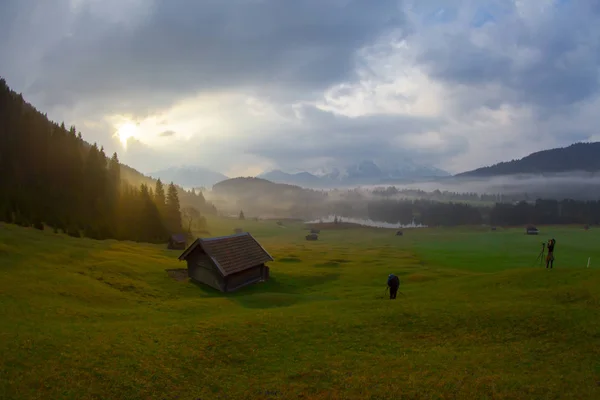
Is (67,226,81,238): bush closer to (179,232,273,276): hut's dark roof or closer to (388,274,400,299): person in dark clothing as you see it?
(179,232,273,276): hut's dark roof

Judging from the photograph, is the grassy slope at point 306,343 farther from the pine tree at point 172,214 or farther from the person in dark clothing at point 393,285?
the pine tree at point 172,214

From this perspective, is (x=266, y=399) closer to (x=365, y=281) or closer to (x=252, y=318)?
(x=252, y=318)

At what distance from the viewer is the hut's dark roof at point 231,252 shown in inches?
1815

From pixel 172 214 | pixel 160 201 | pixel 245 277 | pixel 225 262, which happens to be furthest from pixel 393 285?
pixel 160 201

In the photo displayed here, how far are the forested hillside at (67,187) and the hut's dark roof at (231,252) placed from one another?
229 ft

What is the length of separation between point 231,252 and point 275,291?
7989 mm

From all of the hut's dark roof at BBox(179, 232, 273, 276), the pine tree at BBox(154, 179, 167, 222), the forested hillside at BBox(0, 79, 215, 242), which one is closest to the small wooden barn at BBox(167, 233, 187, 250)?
the forested hillside at BBox(0, 79, 215, 242)

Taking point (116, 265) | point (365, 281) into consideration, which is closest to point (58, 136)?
point (116, 265)

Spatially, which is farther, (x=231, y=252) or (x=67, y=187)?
(x=67, y=187)

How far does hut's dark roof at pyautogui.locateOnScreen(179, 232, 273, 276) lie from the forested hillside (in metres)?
69.8

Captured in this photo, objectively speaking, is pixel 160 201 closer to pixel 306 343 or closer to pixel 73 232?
pixel 73 232

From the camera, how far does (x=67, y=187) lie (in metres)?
118

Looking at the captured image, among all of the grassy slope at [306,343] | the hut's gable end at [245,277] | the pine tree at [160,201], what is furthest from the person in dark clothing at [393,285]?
the pine tree at [160,201]

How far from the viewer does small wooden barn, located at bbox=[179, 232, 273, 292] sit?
151 feet
